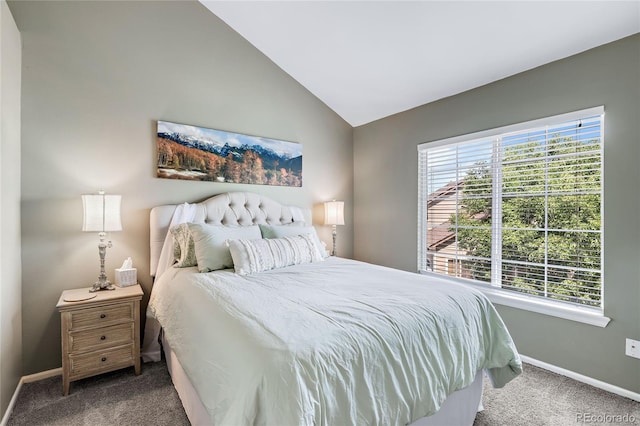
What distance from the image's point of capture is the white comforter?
38.6 inches

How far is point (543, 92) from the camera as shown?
2.45m

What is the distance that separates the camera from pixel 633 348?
2.03 meters

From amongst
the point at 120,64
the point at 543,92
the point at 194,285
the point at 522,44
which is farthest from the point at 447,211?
the point at 120,64

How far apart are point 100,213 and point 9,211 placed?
47cm

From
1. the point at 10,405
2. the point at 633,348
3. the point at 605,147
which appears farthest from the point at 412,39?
the point at 10,405

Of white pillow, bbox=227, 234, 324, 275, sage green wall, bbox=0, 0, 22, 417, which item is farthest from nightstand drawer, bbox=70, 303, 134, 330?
white pillow, bbox=227, 234, 324, 275

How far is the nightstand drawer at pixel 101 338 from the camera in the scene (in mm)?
2029

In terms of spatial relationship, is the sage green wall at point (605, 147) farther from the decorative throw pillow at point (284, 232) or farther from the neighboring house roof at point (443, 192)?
the decorative throw pillow at point (284, 232)

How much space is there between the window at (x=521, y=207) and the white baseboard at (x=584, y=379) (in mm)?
531

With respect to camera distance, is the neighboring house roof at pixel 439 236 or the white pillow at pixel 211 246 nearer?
the white pillow at pixel 211 246

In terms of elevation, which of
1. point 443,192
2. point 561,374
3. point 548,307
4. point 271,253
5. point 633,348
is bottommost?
point 561,374

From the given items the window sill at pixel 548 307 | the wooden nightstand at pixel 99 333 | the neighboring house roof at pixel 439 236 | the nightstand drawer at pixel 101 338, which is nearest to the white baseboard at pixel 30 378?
the wooden nightstand at pixel 99 333

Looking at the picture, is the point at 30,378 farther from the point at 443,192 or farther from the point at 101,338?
the point at 443,192

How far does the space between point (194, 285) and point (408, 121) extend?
2.84 meters
